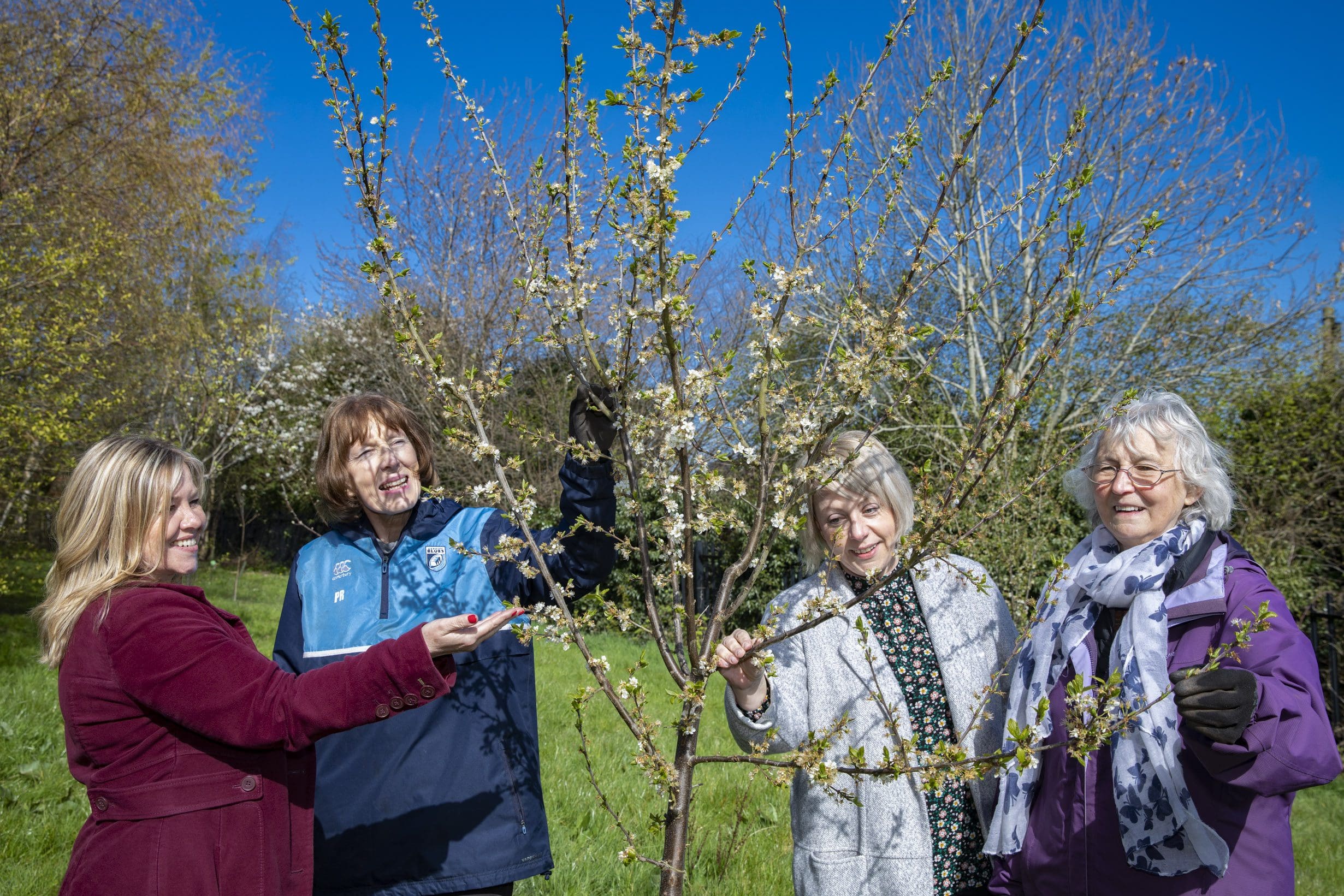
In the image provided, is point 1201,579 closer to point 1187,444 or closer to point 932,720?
point 1187,444

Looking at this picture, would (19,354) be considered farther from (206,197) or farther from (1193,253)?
(1193,253)

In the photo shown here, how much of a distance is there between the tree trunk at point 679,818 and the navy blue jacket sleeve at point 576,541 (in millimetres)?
448

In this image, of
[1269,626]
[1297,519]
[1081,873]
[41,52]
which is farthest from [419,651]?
[41,52]

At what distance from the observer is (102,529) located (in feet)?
5.66

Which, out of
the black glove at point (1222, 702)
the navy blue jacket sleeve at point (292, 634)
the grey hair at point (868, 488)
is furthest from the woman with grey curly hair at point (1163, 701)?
the navy blue jacket sleeve at point (292, 634)

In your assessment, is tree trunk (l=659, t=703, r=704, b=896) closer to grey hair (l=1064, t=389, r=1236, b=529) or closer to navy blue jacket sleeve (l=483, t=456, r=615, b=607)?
navy blue jacket sleeve (l=483, t=456, r=615, b=607)

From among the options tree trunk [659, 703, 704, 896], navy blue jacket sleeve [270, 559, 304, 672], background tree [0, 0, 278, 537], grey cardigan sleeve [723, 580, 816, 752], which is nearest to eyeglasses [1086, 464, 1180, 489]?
grey cardigan sleeve [723, 580, 816, 752]

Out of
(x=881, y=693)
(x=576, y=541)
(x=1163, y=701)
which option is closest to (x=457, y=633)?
(x=576, y=541)

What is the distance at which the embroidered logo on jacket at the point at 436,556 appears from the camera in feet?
7.04

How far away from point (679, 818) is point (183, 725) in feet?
3.17

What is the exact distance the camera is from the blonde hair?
168cm

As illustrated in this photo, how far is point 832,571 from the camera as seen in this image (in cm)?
229

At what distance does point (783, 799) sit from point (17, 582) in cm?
1064

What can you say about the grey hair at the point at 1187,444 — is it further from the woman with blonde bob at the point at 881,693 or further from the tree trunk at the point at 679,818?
the tree trunk at the point at 679,818
